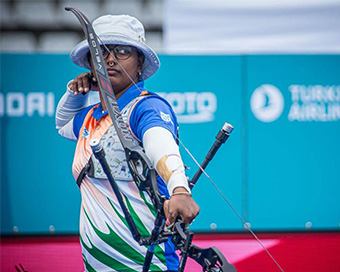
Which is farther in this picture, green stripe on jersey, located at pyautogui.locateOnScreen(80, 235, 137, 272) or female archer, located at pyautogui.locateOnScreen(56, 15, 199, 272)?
green stripe on jersey, located at pyautogui.locateOnScreen(80, 235, 137, 272)

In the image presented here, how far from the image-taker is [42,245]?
4.48 m

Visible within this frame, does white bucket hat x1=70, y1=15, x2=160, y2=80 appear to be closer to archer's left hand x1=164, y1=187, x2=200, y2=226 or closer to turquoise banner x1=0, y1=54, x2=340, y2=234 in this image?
archer's left hand x1=164, y1=187, x2=200, y2=226

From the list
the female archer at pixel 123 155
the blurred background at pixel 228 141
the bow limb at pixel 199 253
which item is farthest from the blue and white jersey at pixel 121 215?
the blurred background at pixel 228 141

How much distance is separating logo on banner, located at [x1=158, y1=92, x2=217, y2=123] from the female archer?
9.39ft

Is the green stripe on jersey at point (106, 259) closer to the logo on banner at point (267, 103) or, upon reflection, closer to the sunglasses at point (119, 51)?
the sunglasses at point (119, 51)

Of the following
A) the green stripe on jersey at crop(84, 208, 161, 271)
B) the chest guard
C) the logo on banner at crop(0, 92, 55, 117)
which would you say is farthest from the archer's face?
the logo on banner at crop(0, 92, 55, 117)

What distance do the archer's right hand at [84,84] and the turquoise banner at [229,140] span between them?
2683mm

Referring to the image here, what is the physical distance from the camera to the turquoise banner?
4824mm

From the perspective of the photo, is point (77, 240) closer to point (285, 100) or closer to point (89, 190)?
point (285, 100)

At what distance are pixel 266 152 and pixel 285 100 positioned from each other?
465 mm

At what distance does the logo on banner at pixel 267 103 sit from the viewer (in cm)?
497

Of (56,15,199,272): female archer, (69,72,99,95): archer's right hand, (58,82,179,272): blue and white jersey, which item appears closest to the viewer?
(56,15,199,272): female archer

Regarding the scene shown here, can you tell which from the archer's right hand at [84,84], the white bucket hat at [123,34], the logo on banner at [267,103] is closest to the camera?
the white bucket hat at [123,34]

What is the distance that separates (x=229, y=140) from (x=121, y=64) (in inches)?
120
